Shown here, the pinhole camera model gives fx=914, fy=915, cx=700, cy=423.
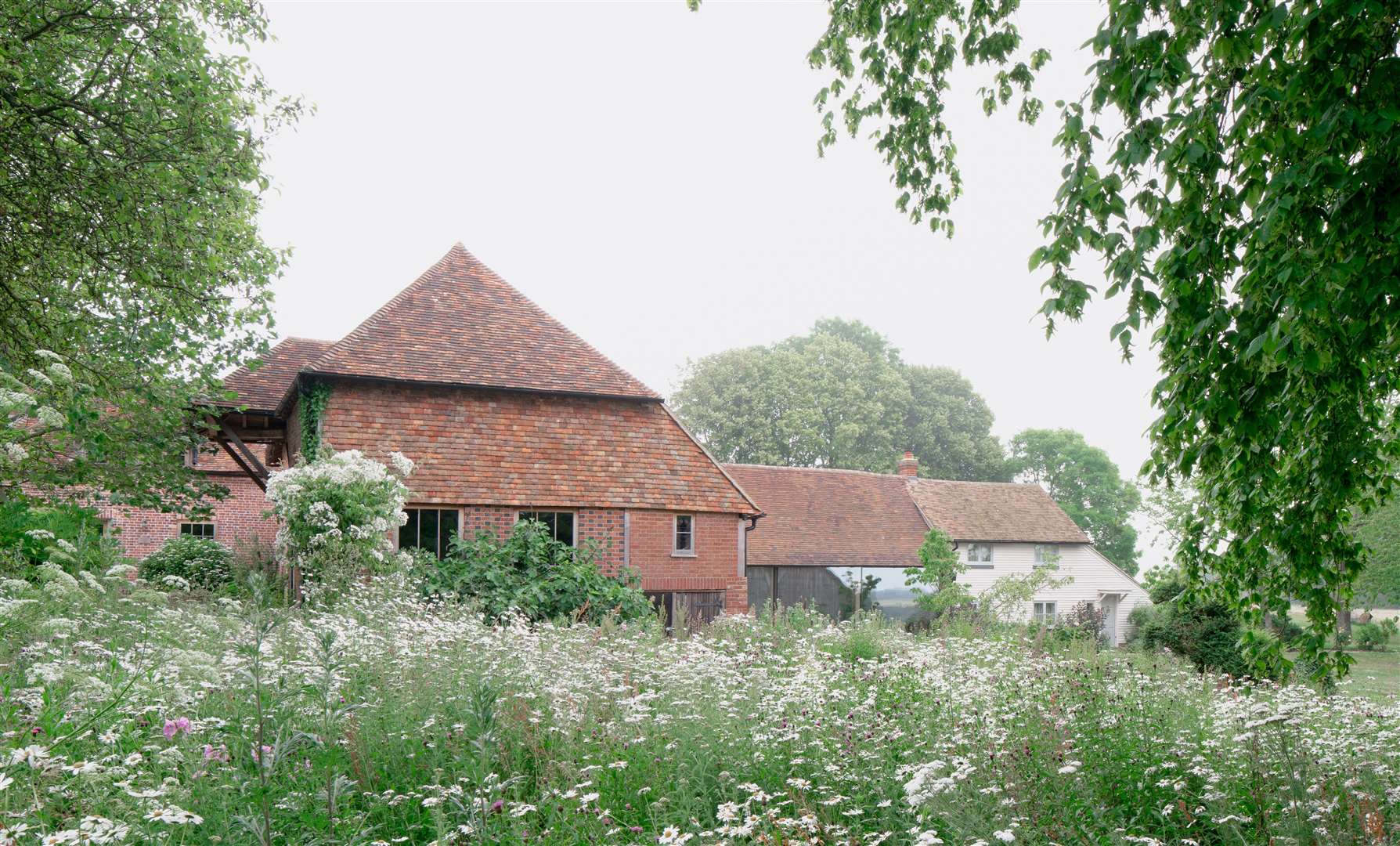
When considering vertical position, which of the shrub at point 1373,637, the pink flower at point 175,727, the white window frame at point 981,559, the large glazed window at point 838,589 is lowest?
the shrub at point 1373,637

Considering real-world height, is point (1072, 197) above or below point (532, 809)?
above

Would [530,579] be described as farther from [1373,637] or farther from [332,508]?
[1373,637]

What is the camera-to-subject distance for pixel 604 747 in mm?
4867

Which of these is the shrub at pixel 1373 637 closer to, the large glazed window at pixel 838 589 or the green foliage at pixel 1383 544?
the green foliage at pixel 1383 544

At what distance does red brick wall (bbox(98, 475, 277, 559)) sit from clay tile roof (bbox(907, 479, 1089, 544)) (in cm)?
2212

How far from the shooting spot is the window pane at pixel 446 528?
1705 centimetres

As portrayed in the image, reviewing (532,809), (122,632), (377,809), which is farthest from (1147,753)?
(122,632)

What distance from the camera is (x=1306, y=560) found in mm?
4727

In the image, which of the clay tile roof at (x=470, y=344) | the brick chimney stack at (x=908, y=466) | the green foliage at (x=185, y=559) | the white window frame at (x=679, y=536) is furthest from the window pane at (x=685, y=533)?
the brick chimney stack at (x=908, y=466)

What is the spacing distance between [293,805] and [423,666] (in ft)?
7.07

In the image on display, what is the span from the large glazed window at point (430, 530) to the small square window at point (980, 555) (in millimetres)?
21622

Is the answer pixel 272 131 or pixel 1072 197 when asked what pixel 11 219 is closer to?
pixel 272 131

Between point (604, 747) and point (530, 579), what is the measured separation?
10691mm

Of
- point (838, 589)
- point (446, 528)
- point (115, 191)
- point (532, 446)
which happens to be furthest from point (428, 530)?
point (838, 589)
